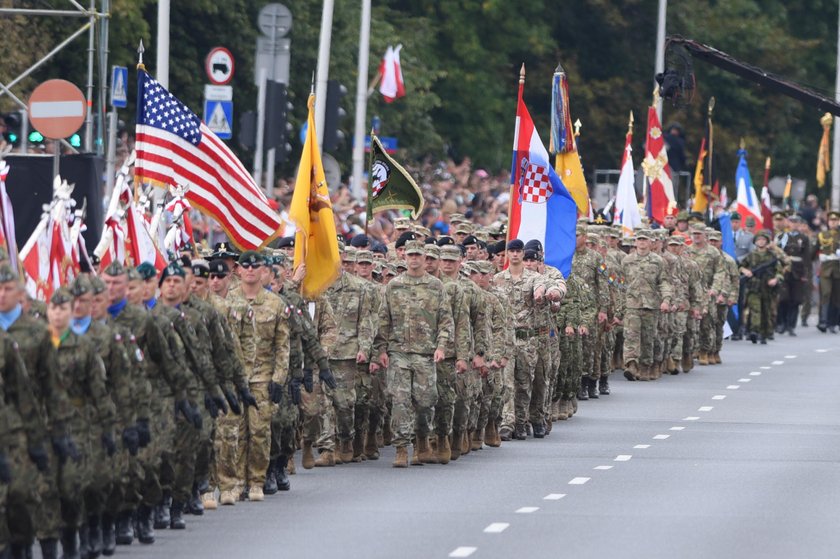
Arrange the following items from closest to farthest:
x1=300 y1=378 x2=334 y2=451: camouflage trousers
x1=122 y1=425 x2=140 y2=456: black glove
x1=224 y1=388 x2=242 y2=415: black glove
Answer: x1=122 y1=425 x2=140 y2=456: black glove
x1=224 y1=388 x2=242 y2=415: black glove
x1=300 y1=378 x2=334 y2=451: camouflage trousers

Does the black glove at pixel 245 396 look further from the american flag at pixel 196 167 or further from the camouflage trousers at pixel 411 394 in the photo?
the american flag at pixel 196 167

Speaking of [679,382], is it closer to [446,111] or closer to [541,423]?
[541,423]

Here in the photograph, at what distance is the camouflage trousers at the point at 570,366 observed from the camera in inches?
991

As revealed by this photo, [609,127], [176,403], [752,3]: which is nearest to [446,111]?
[609,127]

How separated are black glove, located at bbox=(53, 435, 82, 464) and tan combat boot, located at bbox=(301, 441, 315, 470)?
664 cm

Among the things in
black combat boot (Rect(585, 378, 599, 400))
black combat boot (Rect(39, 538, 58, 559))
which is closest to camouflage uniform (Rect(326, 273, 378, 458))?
black combat boot (Rect(39, 538, 58, 559))

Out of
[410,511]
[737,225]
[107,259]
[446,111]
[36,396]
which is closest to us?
[36,396]

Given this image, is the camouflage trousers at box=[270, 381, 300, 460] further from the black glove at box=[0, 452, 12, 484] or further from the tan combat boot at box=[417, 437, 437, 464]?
the black glove at box=[0, 452, 12, 484]

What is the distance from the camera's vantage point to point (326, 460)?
796 inches

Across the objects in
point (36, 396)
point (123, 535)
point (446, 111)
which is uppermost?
point (446, 111)

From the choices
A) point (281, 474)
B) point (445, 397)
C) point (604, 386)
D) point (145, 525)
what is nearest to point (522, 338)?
point (445, 397)

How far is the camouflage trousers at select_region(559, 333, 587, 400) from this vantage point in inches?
991

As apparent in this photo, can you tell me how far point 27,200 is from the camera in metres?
22.0

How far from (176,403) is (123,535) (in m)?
0.93
